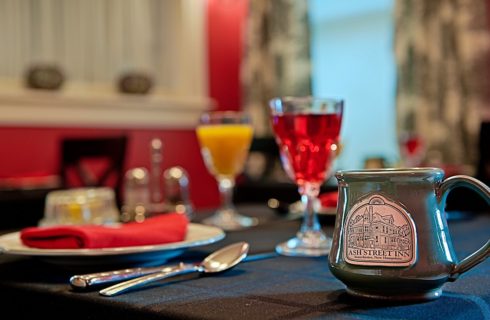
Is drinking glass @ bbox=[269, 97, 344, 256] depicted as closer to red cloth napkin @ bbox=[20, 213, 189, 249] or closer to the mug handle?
red cloth napkin @ bbox=[20, 213, 189, 249]

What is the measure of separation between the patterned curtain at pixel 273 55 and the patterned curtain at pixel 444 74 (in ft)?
2.50

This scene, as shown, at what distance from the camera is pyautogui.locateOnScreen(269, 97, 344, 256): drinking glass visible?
97 centimetres

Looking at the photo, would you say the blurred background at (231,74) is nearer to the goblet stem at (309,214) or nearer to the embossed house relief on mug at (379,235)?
the goblet stem at (309,214)

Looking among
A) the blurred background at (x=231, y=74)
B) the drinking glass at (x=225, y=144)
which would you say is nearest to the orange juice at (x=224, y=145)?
the drinking glass at (x=225, y=144)

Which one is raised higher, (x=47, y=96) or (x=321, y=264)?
(x=47, y=96)

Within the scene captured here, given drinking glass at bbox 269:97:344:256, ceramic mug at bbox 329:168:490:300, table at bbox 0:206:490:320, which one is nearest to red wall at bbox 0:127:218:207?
drinking glass at bbox 269:97:344:256

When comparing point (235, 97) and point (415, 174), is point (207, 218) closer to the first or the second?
point (415, 174)

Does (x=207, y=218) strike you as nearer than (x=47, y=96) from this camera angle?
Yes

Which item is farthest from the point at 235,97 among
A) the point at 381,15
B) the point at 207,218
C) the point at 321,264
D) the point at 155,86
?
the point at 321,264

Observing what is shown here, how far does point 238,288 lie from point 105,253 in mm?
177

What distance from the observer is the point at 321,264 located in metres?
0.83

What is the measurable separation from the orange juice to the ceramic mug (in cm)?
71

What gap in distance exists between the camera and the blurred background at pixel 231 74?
11.8 feet

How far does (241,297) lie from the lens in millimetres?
647
